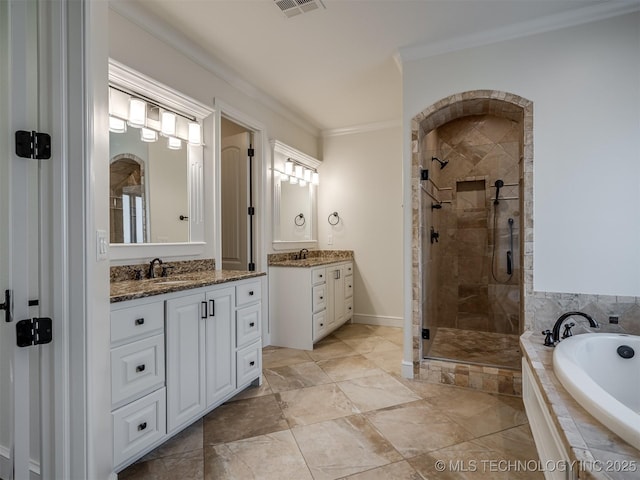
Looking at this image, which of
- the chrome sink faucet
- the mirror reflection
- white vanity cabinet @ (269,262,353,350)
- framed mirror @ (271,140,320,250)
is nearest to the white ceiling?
the mirror reflection

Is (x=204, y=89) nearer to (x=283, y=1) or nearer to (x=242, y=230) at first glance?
(x=283, y=1)

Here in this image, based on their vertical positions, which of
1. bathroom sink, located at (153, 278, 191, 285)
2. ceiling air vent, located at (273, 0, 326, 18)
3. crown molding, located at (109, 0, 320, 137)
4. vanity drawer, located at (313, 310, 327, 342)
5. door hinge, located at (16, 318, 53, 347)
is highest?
ceiling air vent, located at (273, 0, 326, 18)

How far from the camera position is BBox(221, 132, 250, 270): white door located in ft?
11.6

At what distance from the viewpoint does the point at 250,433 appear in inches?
77.0

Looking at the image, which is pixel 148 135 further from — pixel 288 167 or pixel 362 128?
pixel 362 128

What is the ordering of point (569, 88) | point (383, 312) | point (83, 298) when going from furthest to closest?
point (383, 312)
point (569, 88)
point (83, 298)

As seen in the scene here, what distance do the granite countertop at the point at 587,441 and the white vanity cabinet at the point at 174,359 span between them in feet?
5.75

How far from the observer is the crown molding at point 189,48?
2.13 metres

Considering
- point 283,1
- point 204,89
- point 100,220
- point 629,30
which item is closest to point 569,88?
point 629,30

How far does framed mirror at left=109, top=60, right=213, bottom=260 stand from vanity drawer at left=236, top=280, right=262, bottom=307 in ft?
1.92

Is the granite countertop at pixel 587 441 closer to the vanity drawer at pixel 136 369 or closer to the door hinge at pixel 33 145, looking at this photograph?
the vanity drawer at pixel 136 369

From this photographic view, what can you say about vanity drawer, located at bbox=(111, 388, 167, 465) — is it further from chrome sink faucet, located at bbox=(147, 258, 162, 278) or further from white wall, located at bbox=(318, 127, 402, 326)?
white wall, located at bbox=(318, 127, 402, 326)

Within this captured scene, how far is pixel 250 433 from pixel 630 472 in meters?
1.72

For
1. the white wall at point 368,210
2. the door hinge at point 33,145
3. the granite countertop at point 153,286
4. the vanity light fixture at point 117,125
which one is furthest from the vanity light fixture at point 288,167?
the door hinge at point 33,145
